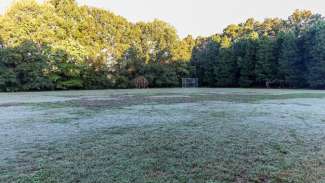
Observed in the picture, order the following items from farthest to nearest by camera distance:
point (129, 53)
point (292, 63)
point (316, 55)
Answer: point (129, 53)
point (292, 63)
point (316, 55)

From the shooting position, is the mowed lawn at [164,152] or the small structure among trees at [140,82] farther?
the small structure among trees at [140,82]

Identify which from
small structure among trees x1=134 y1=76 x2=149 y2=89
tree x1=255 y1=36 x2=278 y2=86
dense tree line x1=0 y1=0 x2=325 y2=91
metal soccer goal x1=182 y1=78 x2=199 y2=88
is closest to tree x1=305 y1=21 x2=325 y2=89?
dense tree line x1=0 y1=0 x2=325 y2=91

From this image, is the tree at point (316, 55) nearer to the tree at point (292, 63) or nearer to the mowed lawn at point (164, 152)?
the tree at point (292, 63)

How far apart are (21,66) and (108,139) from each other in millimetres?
21529

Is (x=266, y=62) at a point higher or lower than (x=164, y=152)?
higher

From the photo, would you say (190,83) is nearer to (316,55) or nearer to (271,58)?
(271,58)

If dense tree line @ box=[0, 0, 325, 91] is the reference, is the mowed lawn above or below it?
below

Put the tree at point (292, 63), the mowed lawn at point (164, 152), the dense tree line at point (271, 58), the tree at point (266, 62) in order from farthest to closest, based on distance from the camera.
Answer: the tree at point (266, 62), the tree at point (292, 63), the dense tree line at point (271, 58), the mowed lawn at point (164, 152)

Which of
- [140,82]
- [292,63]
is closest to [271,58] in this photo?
[292,63]

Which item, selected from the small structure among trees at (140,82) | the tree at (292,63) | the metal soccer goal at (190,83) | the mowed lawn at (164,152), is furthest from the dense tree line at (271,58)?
the mowed lawn at (164,152)

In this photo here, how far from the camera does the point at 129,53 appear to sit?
28422mm

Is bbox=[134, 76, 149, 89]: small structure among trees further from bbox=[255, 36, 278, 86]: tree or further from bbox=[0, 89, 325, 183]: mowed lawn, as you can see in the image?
bbox=[0, 89, 325, 183]: mowed lawn

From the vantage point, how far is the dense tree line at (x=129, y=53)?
22422 mm

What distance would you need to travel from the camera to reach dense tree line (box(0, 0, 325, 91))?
22422 millimetres
